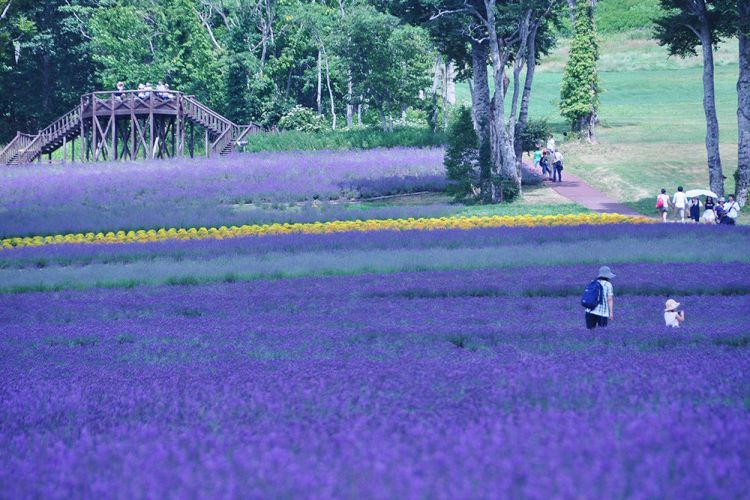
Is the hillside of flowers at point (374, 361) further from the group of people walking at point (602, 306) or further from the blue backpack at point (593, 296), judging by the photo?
the blue backpack at point (593, 296)

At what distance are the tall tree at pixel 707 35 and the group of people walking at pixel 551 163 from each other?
925cm

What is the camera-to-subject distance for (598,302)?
525 inches

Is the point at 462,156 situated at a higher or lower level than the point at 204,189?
higher

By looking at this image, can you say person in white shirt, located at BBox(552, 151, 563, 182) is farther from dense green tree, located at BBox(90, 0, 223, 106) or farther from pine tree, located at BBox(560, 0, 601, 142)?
dense green tree, located at BBox(90, 0, 223, 106)

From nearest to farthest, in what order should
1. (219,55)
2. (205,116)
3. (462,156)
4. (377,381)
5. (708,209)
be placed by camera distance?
1. (377,381)
2. (708,209)
3. (462,156)
4. (205,116)
5. (219,55)

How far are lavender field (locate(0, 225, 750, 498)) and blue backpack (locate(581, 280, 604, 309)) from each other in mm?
504

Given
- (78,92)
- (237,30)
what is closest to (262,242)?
(237,30)

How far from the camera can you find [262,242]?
2480 cm

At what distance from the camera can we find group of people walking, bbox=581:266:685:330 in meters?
13.2

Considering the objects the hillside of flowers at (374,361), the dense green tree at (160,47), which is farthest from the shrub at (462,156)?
the dense green tree at (160,47)

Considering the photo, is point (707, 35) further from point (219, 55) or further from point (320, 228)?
point (219, 55)

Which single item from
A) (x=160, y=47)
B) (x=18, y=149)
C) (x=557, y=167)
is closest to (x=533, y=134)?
(x=557, y=167)

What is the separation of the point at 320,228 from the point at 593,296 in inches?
603

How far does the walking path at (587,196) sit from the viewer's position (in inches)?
1444
